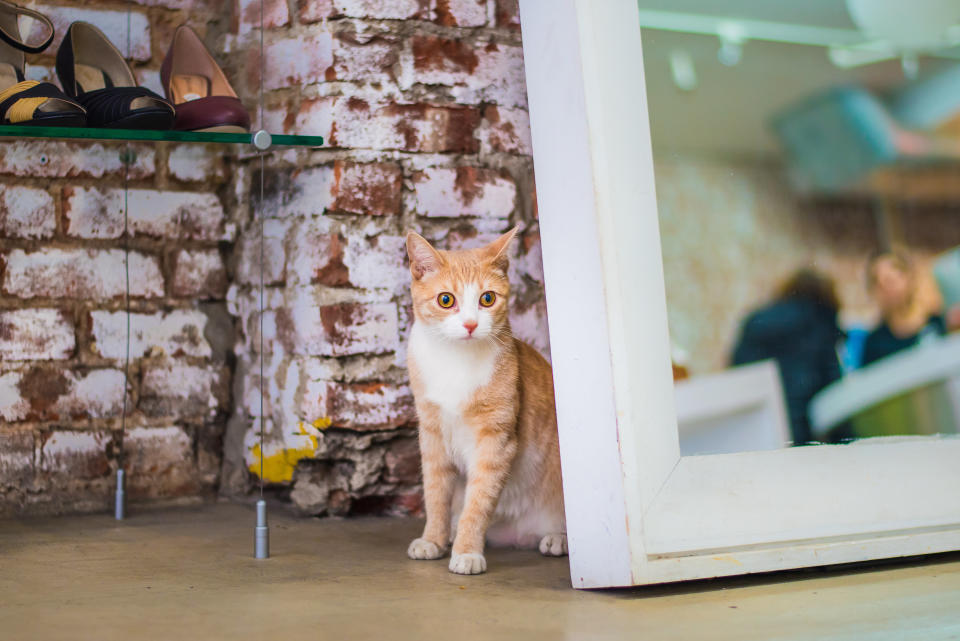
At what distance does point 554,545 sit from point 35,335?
1.08 m

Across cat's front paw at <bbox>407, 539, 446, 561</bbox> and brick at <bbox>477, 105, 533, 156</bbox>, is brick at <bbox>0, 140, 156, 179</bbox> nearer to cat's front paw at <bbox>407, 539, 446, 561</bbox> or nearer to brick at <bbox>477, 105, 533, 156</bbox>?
brick at <bbox>477, 105, 533, 156</bbox>

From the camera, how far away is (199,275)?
6.43 ft

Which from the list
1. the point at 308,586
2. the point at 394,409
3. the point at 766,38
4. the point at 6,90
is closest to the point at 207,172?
the point at 6,90

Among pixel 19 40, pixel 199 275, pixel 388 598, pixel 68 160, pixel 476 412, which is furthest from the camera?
pixel 199 275

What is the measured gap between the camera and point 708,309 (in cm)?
133

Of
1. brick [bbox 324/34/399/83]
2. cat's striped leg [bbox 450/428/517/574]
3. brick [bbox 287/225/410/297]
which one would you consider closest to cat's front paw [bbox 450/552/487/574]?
cat's striped leg [bbox 450/428/517/574]

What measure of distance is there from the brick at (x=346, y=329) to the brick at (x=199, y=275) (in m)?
0.28

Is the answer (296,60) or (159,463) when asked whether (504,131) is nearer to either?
(296,60)

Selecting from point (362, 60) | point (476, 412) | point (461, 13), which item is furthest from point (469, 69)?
point (476, 412)

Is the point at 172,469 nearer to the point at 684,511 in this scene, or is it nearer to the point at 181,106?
the point at 181,106

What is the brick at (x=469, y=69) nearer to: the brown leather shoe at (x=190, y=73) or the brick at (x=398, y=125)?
the brick at (x=398, y=125)

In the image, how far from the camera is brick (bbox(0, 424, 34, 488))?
1787mm

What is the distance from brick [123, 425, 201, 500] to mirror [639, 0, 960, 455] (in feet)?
3.66

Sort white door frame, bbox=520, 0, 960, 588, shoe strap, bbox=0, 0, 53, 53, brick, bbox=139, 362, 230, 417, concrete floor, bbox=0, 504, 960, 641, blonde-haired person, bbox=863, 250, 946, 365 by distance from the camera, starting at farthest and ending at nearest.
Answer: brick, bbox=139, 362, 230, 417, shoe strap, bbox=0, 0, 53, 53, blonde-haired person, bbox=863, 250, 946, 365, white door frame, bbox=520, 0, 960, 588, concrete floor, bbox=0, 504, 960, 641
